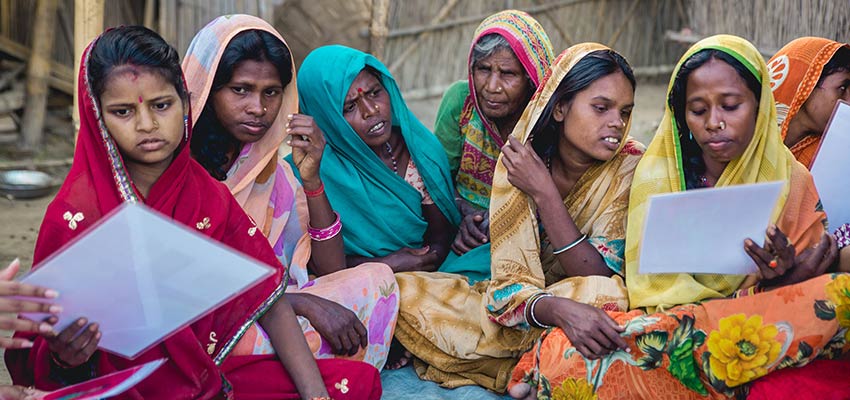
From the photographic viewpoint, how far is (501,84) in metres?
3.62

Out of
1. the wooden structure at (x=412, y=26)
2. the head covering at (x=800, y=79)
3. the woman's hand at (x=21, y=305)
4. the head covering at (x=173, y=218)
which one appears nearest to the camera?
the woman's hand at (x=21, y=305)

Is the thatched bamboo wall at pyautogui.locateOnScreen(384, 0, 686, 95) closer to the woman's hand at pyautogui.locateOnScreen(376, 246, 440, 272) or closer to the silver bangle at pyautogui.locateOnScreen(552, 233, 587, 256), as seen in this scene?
the woman's hand at pyautogui.locateOnScreen(376, 246, 440, 272)

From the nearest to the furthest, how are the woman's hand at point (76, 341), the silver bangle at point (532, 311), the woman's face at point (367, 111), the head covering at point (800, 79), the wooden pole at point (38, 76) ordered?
the woman's hand at point (76, 341) < the silver bangle at point (532, 311) < the head covering at point (800, 79) < the woman's face at point (367, 111) < the wooden pole at point (38, 76)

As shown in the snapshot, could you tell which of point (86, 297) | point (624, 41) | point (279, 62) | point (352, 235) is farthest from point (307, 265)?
point (624, 41)

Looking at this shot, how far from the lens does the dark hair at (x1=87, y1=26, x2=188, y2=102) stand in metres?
2.36

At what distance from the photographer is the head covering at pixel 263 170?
313 centimetres

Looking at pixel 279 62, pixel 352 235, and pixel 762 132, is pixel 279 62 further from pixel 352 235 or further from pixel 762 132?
pixel 762 132

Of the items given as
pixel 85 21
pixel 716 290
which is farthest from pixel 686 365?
pixel 85 21

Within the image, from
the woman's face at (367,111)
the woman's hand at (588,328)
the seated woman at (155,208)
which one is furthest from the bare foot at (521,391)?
the woman's face at (367,111)

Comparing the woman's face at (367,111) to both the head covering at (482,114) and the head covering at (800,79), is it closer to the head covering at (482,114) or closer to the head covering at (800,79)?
the head covering at (482,114)

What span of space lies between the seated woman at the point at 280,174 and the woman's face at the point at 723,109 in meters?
1.31

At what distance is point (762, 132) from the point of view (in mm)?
2764

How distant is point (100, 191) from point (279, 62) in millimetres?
1057

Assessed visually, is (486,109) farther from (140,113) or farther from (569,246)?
(140,113)
